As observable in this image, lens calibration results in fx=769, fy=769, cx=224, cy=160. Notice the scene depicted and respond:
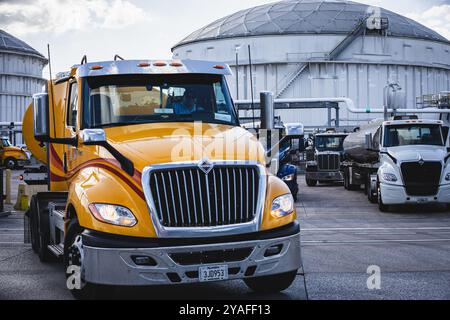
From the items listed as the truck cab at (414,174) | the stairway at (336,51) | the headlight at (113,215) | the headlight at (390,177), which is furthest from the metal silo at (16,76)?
the headlight at (113,215)

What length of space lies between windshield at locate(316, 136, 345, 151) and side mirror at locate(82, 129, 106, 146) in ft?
94.4

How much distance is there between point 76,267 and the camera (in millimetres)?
8188

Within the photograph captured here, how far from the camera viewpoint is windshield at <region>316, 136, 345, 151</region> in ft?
121

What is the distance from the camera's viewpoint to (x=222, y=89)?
973 centimetres

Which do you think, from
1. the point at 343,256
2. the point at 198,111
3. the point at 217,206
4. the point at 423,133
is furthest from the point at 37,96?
the point at 423,133

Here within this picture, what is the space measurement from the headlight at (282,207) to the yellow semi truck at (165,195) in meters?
0.01

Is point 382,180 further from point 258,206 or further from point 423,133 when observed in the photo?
point 258,206

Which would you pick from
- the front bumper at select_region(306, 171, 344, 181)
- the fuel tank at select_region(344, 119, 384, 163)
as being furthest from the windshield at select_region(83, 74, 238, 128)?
the front bumper at select_region(306, 171, 344, 181)

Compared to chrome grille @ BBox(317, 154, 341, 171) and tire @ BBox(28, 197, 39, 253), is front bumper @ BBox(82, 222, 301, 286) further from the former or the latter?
chrome grille @ BBox(317, 154, 341, 171)

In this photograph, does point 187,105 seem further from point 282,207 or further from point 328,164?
point 328,164

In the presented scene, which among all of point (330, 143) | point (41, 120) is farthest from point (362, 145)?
point (41, 120)

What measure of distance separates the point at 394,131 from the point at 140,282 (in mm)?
16236

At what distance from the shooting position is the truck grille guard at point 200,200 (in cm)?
764

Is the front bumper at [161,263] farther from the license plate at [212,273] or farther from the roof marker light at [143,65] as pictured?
the roof marker light at [143,65]
